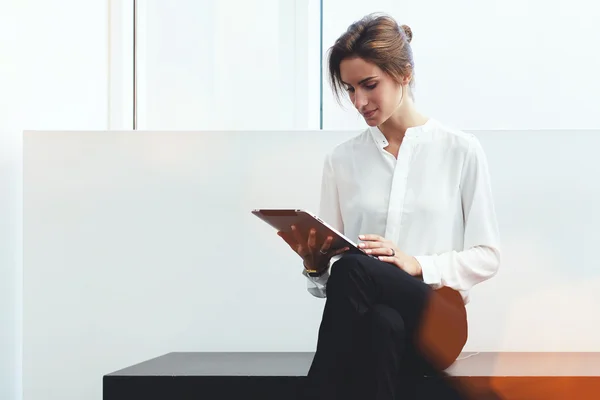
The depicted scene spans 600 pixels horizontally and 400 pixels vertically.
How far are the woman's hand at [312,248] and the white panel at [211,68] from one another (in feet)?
5.74

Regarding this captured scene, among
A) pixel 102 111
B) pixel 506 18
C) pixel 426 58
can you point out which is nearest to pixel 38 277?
pixel 102 111

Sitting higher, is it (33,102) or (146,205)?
(33,102)

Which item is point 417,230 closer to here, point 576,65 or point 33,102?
point 33,102

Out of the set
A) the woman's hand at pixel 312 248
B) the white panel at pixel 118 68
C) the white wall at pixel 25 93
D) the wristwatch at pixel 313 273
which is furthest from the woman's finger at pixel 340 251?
the white panel at pixel 118 68

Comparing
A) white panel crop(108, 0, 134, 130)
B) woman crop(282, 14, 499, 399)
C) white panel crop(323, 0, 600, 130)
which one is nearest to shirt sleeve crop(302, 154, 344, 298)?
woman crop(282, 14, 499, 399)

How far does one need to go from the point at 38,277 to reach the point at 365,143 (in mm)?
1357

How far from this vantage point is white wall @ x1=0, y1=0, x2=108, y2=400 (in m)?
2.77

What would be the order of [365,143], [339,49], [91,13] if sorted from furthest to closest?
[91,13] → [365,143] → [339,49]

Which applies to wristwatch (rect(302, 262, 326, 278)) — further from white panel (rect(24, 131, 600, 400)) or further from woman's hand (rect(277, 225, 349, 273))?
white panel (rect(24, 131, 600, 400))

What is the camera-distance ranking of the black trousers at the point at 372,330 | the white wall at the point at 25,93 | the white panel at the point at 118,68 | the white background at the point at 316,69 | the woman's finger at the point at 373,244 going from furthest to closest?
the white panel at the point at 118,68, the white background at the point at 316,69, the white wall at the point at 25,93, the woman's finger at the point at 373,244, the black trousers at the point at 372,330

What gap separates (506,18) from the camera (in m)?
3.60

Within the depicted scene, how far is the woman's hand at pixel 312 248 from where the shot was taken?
1919mm

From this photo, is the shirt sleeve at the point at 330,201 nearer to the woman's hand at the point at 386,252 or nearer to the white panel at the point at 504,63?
the woman's hand at the point at 386,252

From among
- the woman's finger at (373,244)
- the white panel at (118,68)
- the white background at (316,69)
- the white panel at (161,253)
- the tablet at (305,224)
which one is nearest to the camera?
the tablet at (305,224)
